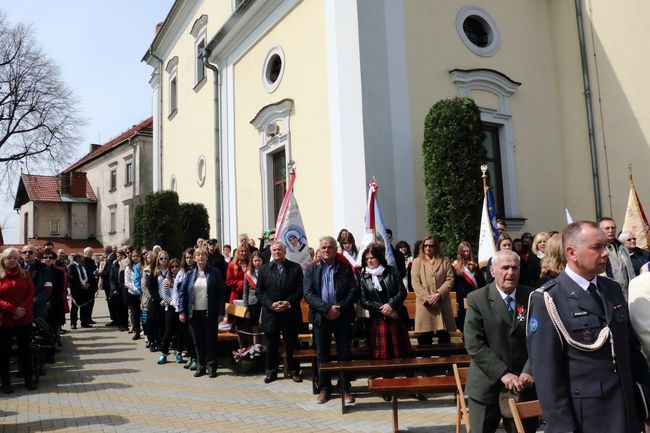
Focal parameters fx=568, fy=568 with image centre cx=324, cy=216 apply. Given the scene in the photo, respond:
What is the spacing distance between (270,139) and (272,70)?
1938 mm

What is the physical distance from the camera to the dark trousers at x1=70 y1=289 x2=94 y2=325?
14.2 m

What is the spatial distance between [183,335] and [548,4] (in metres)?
12.7

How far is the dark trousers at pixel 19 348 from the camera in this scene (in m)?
7.55

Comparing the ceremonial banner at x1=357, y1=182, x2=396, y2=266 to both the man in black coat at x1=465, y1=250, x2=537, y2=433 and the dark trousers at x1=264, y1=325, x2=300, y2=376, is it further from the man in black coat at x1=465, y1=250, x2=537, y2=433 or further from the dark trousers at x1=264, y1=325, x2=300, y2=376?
the man in black coat at x1=465, y1=250, x2=537, y2=433

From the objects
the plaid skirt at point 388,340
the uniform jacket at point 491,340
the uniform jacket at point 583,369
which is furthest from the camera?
the plaid skirt at point 388,340

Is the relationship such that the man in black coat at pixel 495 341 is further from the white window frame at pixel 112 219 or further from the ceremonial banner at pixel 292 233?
the white window frame at pixel 112 219

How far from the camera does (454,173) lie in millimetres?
11086

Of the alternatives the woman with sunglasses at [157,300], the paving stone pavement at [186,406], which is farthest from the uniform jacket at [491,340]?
the woman with sunglasses at [157,300]

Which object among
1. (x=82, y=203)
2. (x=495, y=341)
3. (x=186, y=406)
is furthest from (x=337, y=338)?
(x=82, y=203)

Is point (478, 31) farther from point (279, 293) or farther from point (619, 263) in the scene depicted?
point (279, 293)

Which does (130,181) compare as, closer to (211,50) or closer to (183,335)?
(211,50)

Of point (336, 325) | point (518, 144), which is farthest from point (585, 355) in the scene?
point (518, 144)

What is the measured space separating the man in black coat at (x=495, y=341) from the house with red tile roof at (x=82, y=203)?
37.5m

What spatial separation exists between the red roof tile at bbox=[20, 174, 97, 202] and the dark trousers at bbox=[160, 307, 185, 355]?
38570 millimetres
